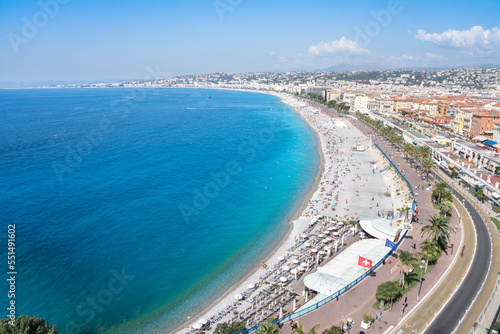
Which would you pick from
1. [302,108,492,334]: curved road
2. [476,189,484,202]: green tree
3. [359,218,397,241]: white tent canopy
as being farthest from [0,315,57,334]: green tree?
[476,189,484,202]: green tree

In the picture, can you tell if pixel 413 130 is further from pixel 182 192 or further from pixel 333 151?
pixel 182 192

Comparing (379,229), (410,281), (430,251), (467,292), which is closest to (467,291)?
(467,292)

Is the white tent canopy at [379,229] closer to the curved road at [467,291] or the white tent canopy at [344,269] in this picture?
the white tent canopy at [344,269]

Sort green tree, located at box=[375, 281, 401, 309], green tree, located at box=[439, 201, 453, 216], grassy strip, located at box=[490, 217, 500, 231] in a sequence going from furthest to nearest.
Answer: green tree, located at box=[439, 201, 453, 216] < grassy strip, located at box=[490, 217, 500, 231] < green tree, located at box=[375, 281, 401, 309]

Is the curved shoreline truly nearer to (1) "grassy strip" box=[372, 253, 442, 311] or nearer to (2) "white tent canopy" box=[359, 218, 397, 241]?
(2) "white tent canopy" box=[359, 218, 397, 241]

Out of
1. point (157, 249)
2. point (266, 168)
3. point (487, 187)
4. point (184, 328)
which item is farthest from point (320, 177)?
point (184, 328)

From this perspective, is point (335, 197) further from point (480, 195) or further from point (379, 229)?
point (480, 195)
